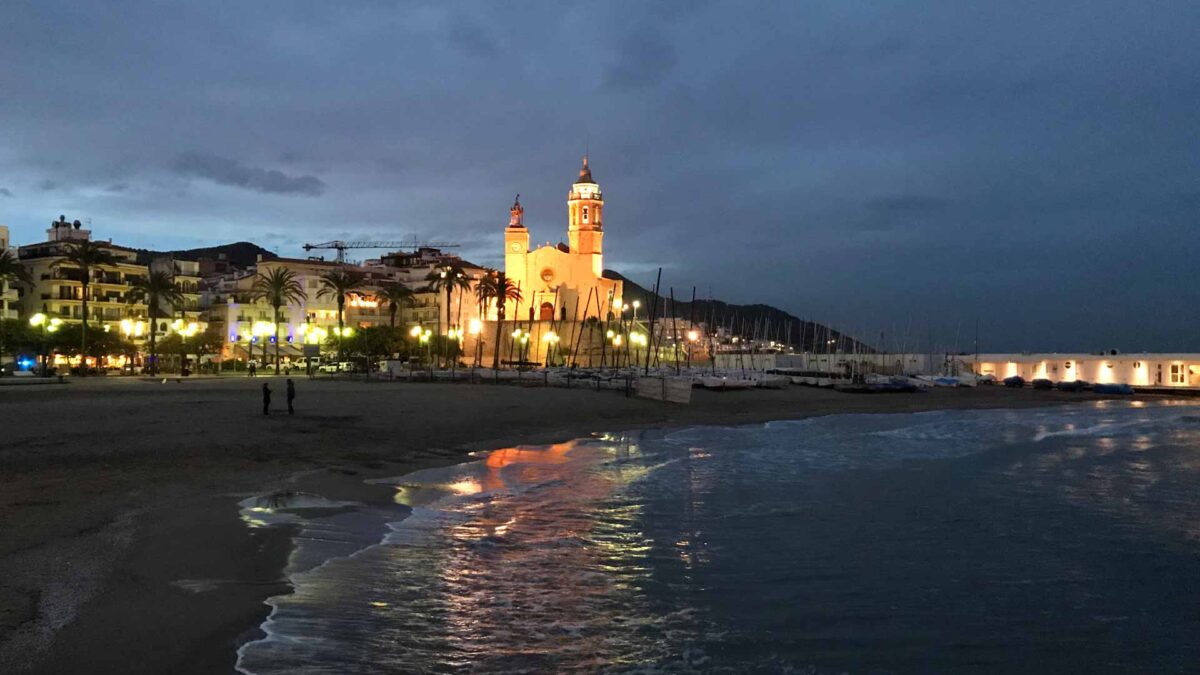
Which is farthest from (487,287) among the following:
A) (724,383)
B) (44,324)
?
(44,324)

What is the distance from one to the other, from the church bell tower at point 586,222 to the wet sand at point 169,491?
284 ft

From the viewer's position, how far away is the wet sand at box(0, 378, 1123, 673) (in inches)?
295

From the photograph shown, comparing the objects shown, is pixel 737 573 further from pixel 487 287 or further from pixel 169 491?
pixel 487 287

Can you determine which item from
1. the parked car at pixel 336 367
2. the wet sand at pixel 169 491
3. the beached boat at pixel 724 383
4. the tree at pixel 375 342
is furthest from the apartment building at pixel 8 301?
the beached boat at pixel 724 383

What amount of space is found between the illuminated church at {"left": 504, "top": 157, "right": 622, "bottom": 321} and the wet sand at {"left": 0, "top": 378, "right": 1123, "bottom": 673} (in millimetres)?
81107

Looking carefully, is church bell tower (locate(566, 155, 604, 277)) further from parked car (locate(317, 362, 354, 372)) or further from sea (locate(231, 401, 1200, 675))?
sea (locate(231, 401, 1200, 675))

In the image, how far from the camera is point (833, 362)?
388 ft

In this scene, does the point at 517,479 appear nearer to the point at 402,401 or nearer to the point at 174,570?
the point at 174,570

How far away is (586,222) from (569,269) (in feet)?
25.8

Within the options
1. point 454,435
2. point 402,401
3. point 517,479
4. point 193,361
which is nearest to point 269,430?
point 454,435

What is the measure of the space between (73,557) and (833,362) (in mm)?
114990

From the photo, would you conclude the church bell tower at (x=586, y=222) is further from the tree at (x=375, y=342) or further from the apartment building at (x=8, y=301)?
the apartment building at (x=8, y=301)

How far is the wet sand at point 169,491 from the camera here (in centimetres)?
750

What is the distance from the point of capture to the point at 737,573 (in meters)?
11.1
